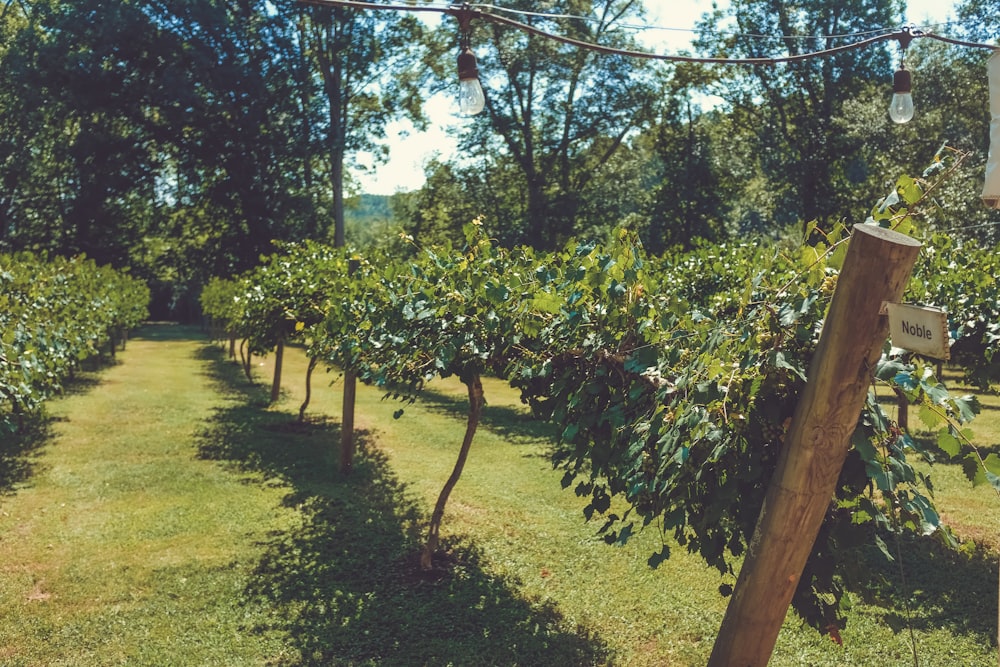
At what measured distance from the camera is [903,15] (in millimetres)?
24953

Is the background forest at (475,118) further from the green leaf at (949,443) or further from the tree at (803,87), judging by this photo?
the green leaf at (949,443)

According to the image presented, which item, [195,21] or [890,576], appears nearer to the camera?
[890,576]

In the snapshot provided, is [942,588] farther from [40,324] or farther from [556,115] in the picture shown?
[556,115]

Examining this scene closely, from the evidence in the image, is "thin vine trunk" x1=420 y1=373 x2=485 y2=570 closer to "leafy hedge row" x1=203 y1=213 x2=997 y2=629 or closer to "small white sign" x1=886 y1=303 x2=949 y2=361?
"leafy hedge row" x1=203 y1=213 x2=997 y2=629

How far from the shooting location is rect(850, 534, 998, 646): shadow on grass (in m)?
6.17

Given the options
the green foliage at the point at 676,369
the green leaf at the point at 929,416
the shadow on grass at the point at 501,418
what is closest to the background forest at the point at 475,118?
the shadow on grass at the point at 501,418

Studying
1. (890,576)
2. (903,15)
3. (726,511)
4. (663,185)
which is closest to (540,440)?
(890,576)

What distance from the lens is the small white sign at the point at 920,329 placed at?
6.57ft

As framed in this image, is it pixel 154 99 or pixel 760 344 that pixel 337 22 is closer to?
pixel 154 99

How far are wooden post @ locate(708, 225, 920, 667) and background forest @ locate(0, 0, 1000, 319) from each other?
72.3 feet

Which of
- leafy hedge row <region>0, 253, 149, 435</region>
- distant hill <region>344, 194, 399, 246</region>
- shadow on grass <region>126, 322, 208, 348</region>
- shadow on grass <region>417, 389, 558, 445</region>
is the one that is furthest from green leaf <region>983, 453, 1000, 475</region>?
shadow on grass <region>126, 322, 208, 348</region>

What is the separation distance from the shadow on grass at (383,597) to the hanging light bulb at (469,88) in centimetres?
397

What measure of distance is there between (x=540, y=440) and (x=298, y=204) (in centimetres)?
1805

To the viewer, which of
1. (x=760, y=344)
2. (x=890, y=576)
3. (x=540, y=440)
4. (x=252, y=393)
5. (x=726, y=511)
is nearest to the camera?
(x=760, y=344)
